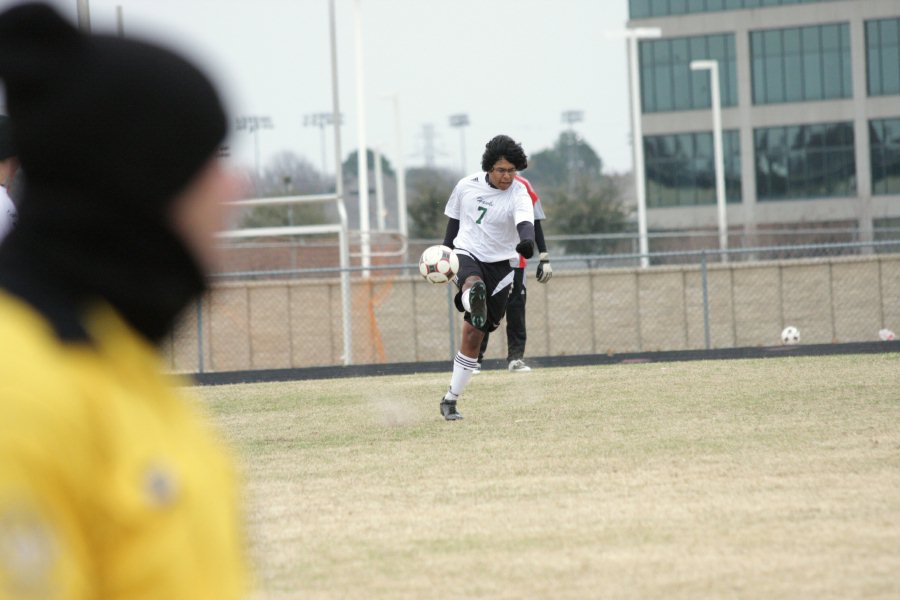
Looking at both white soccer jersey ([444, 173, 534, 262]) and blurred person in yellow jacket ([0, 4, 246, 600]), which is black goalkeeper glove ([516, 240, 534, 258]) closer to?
white soccer jersey ([444, 173, 534, 262])

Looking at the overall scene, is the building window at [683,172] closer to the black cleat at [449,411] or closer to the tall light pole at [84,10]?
the tall light pole at [84,10]

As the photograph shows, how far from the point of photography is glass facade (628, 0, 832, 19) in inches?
2377

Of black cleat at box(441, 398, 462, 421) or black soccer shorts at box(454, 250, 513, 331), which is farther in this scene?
black soccer shorts at box(454, 250, 513, 331)

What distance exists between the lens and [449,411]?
10648 millimetres

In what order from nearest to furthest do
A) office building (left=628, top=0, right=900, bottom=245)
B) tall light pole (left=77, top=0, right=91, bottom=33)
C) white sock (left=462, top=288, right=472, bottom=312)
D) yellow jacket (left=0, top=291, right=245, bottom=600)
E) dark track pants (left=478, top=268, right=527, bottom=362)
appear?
yellow jacket (left=0, top=291, right=245, bottom=600) < white sock (left=462, top=288, right=472, bottom=312) < tall light pole (left=77, top=0, right=91, bottom=33) < dark track pants (left=478, top=268, right=527, bottom=362) < office building (left=628, top=0, right=900, bottom=245)

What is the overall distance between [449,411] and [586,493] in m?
3.93

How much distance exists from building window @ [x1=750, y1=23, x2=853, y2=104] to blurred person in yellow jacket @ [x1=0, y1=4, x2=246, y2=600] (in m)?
61.0

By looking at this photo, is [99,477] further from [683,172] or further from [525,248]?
[683,172]

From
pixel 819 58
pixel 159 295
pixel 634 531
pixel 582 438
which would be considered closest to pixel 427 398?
pixel 582 438

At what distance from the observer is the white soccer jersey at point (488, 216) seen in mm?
11430

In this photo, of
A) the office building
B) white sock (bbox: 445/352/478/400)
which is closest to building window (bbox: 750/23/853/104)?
the office building

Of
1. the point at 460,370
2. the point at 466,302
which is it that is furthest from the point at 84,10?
the point at 460,370

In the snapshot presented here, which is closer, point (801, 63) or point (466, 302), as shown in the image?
point (466, 302)

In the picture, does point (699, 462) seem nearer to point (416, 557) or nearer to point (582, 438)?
point (582, 438)
